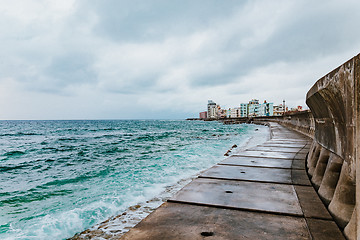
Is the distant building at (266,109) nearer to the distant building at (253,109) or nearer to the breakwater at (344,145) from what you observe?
the distant building at (253,109)

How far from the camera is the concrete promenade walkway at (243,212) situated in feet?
5.37

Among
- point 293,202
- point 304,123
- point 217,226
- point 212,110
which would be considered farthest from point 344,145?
point 212,110

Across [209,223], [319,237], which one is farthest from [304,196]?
[209,223]

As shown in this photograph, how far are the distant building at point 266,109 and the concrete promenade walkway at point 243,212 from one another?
134 m

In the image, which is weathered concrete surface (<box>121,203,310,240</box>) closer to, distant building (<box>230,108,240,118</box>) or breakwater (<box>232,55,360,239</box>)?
breakwater (<box>232,55,360,239</box>)

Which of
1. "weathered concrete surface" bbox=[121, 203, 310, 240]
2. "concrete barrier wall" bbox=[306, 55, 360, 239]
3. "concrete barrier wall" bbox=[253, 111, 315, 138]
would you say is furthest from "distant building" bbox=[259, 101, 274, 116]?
"weathered concrete surface" bbox=[121, 203, 310, 240]

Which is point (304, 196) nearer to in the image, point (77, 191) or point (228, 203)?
point (228, 203)

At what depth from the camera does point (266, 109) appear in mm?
127625

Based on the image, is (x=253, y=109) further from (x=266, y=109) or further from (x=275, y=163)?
(x=275, y=163)

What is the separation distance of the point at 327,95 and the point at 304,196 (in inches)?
48.5

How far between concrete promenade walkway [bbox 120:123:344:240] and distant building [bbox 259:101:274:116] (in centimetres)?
13350

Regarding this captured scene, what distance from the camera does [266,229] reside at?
5.58 ft

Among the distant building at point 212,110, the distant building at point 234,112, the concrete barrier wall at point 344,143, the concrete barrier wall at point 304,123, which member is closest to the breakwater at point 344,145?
the concrete barrier wall at point 344,143

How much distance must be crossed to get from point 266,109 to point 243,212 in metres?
137
